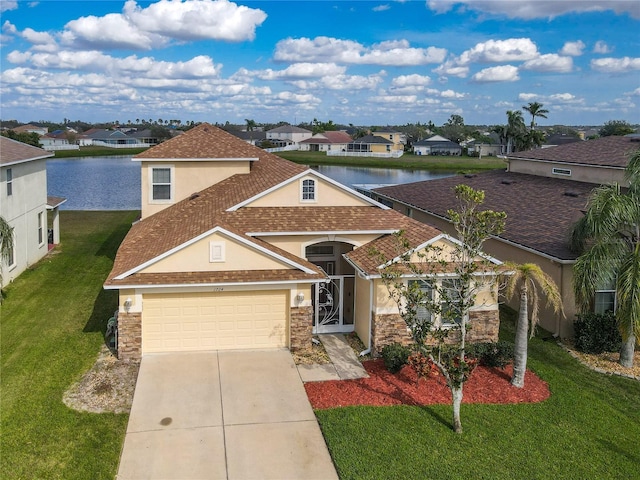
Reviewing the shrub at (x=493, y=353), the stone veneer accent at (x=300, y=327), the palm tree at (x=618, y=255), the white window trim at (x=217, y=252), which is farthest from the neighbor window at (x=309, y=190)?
the palm tree at (x=618, y=255)

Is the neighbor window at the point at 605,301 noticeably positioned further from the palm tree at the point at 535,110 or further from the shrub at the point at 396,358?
the palm tree at the point at 535,110

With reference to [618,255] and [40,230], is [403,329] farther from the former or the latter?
[40,230]

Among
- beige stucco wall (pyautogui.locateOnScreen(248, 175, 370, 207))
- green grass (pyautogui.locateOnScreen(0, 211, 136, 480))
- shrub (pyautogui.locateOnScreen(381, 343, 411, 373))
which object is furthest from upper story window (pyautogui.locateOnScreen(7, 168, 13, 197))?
shrub (pyautogui.locateOnScreen(381, 343, 411, 373))

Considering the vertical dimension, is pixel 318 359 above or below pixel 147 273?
below

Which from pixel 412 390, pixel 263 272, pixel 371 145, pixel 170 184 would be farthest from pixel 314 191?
pixel 371 145

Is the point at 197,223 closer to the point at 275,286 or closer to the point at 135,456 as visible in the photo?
the point at 275,286

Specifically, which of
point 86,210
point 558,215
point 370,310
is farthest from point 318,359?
point 86,210

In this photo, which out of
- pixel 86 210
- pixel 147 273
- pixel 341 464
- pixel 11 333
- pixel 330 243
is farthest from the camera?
pixel 86 210
